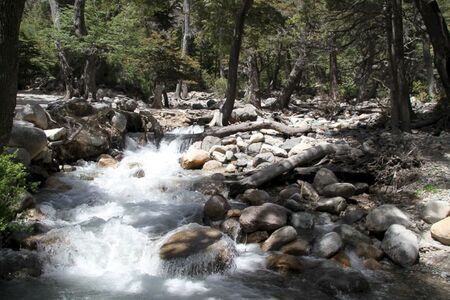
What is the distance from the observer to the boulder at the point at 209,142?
12.1m

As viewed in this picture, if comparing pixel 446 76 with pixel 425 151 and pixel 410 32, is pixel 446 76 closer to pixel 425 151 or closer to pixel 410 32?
pixel 425 151

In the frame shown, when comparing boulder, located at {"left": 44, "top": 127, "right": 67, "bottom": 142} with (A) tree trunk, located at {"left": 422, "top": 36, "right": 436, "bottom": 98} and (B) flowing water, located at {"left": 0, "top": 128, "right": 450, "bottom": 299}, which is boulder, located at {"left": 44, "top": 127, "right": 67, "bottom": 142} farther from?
(A) tree trunk, located at {"left": 422, "top": 36, "right": 436, "bottom": 98}

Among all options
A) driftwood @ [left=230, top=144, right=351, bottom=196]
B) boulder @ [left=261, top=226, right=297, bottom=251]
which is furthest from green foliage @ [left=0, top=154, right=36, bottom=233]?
driftwood @ [left=230, top=144, right=351, bottom=196]

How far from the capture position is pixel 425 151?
907cm

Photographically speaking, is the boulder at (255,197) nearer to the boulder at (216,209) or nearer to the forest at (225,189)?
the forest at (225,189)

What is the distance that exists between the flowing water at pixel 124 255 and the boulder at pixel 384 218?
113cm

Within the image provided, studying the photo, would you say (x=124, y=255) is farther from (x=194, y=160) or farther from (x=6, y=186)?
(x=194, y=160)

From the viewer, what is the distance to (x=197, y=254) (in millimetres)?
5762

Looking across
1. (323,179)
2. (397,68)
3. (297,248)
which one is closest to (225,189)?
(323,179)

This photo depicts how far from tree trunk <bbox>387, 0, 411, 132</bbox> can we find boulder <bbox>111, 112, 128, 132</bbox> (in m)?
7.00

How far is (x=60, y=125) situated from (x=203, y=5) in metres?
9.58

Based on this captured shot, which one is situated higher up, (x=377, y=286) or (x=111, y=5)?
(x=111, y=5)

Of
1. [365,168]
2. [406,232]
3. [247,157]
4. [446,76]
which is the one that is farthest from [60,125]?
[446,76]

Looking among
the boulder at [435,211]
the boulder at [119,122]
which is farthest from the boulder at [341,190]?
the boulder at [119,122]
